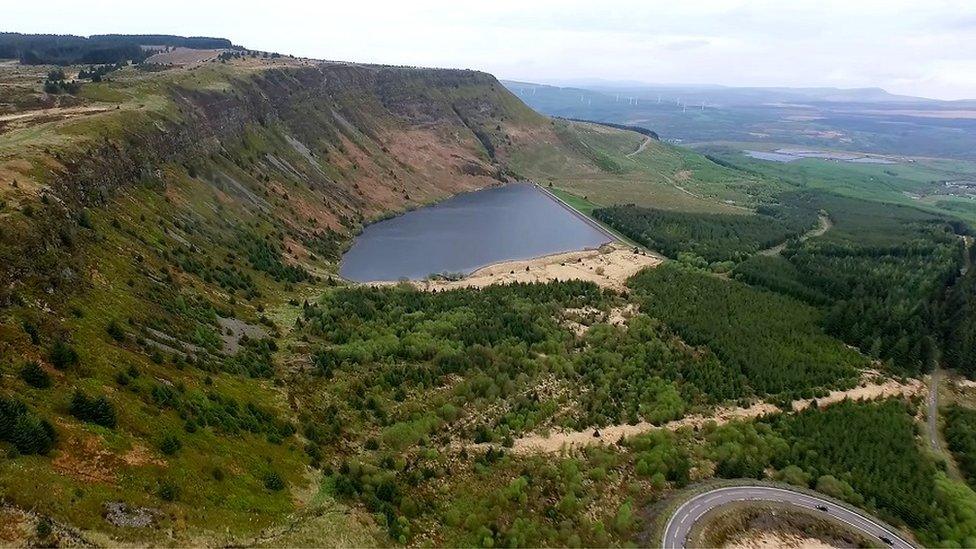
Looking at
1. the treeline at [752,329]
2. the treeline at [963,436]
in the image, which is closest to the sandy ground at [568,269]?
the treeline at [752,329]

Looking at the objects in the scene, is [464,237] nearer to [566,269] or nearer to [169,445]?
[566,269]

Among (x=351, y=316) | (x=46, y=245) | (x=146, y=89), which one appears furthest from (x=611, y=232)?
(x=46, y=245)

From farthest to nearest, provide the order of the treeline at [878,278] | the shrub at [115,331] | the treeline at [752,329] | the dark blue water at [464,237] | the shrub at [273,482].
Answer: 1. the dark blue water at [464,237]
2. the treeline at [878,278]
3. the treeline at [752,329]
4. the shrub at [115,331]
5. the shrub at [273,482]

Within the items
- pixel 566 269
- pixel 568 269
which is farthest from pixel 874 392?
pixel 566 269

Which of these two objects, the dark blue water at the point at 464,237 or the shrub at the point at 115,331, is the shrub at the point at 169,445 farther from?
the dark blue water at the point at 464,237

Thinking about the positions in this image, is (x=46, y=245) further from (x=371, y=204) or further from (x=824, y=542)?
(x=371, y=204)

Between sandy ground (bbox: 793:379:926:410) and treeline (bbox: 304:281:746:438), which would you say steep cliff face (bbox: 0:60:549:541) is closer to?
treeline (bbox: 304:281:746:438)
